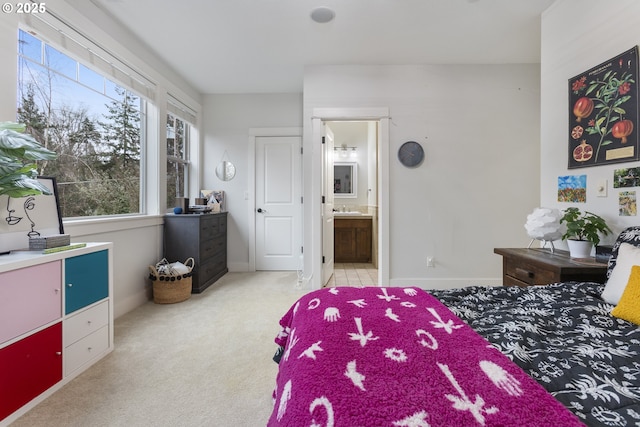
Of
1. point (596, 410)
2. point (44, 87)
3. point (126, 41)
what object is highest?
point (126, 41)

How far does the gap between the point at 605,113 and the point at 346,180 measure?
A: 3.93 meters

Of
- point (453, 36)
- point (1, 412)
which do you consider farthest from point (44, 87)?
point (453, 36)

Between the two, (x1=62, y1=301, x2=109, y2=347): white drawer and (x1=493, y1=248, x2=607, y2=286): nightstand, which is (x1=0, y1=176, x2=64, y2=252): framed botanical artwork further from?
(x1=493, y1=248, x2=607, y2=286): nightstand

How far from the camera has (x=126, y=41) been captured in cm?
270

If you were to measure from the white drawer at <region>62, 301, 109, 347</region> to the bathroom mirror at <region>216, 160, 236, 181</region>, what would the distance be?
2625mm

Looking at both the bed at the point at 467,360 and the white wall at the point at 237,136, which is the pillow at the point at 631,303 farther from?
the white wall at the point at 237,136

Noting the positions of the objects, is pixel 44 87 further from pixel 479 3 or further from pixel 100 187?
pixel 479 3

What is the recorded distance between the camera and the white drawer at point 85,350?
169cm

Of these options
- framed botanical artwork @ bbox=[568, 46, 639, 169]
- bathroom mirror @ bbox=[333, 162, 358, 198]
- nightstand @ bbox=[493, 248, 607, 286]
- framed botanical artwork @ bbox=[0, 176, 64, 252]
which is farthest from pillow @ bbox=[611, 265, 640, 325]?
bathroom mirror @ bbox=[333, 162, 358, 198]

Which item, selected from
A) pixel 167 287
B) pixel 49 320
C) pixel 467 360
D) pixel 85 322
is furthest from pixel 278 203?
pixel 467 360

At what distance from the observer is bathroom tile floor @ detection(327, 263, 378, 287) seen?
148 inches

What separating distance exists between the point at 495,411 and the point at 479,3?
9.49ft

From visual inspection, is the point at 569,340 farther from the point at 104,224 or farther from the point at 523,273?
the point at 104,224

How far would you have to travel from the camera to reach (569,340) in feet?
3.07
